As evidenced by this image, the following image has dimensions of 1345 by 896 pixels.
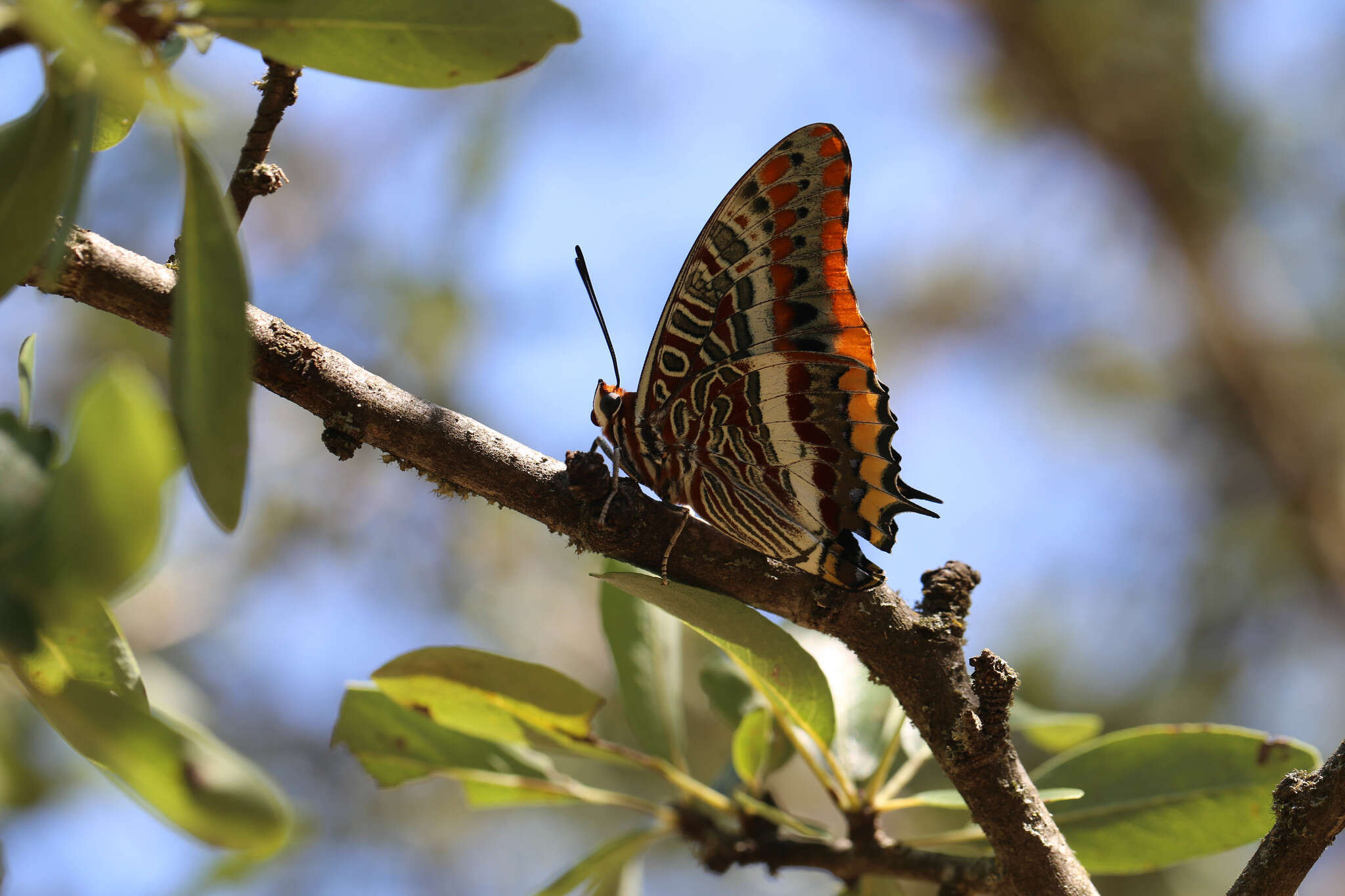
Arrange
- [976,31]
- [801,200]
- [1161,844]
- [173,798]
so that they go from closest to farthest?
[173,798] < [1161,844] < [801,200] < [976,31]

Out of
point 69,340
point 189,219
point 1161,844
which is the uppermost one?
point 69,340

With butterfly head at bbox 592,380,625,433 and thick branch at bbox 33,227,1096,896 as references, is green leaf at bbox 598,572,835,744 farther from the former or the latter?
butterfly head at bbox 592,380,625,433

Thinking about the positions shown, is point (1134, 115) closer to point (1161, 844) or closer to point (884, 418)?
point (884, 418)

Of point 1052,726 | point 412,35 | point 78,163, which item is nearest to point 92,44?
point 78,163

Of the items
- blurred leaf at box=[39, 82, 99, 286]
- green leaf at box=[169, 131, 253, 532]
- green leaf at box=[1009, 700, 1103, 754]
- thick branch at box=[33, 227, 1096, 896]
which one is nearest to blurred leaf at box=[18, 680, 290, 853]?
green leaf at box=[169, 131, 253, 532]

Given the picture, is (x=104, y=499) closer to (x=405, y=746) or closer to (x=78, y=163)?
(x=78, y=163)

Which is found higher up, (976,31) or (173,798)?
(976,31)

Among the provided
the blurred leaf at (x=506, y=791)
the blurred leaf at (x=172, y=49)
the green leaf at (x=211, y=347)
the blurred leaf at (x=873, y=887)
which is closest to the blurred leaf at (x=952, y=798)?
the blurred leaf at (x=873, y=887)

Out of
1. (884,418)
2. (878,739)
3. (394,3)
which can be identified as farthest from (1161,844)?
(394,3)
